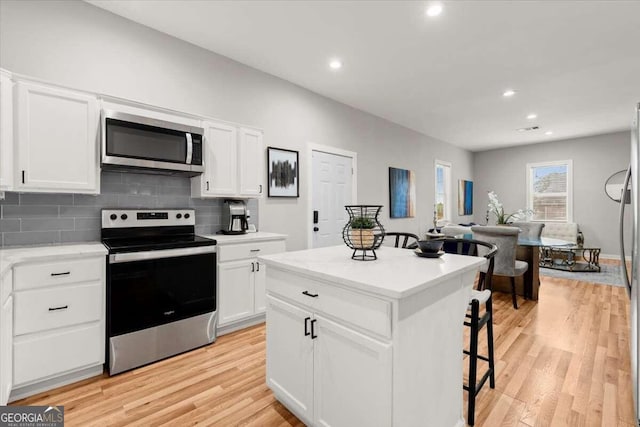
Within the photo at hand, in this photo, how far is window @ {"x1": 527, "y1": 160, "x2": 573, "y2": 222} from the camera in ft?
23.9

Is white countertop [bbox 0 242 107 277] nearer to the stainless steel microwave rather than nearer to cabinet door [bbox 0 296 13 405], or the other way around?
cabinet door [bbox 0 296 13 405]

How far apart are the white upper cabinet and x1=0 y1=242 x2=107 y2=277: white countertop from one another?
3.31ft

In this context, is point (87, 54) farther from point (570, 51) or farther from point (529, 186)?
point (529, 186)

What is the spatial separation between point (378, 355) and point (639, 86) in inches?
211

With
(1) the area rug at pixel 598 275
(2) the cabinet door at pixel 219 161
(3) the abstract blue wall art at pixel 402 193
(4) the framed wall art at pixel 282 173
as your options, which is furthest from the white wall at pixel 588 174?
(2) the cabinet door at pixel 219 161

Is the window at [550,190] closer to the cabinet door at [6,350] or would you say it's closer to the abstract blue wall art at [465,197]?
the abstract blue wall art at [465,197]

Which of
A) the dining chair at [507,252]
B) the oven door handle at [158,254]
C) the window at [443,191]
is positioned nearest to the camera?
the oven door handle at [158,254]

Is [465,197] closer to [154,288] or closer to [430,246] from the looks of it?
[430,246]

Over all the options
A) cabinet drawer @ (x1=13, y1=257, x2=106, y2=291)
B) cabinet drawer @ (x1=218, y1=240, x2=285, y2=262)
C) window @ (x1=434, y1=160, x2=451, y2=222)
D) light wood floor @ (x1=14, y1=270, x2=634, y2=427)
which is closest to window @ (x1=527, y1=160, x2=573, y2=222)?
window @ (x1=434, y1=160, x2=451, y2=222)

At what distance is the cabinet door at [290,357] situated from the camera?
156 centimetres

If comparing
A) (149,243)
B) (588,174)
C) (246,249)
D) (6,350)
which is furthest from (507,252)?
(588,174)

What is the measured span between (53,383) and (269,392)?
143 centimetres

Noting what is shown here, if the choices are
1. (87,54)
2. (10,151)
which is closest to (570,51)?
(87,54)

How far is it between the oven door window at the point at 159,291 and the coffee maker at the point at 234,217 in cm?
56
